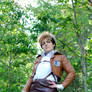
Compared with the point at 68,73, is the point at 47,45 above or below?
above

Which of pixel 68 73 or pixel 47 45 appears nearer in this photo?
pixel 68 73

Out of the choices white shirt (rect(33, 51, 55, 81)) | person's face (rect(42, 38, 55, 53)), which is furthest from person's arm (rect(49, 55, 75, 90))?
person's face (rect(42, 38, 55, 53))

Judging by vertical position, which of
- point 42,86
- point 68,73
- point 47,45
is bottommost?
point 42,86

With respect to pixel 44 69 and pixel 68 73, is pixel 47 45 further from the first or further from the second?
pixel 68 73

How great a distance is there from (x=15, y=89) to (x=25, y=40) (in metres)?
3.41

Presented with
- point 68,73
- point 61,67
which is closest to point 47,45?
point 61,67

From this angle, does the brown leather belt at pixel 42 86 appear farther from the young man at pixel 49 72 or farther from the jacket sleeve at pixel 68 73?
the jacket sleeve at pixel 68 73

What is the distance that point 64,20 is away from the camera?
5.49 m

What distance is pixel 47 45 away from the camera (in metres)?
2.42

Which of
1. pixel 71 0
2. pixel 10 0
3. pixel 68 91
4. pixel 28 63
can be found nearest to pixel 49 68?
pixel 71 0

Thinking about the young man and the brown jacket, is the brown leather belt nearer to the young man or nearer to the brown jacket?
the young man

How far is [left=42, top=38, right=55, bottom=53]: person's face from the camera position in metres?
2.40

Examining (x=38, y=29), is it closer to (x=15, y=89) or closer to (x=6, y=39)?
(x=6, y=39)

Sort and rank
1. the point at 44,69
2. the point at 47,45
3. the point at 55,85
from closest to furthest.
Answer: the point at 55,85 → the point at 44,69 → the point at 47,45
